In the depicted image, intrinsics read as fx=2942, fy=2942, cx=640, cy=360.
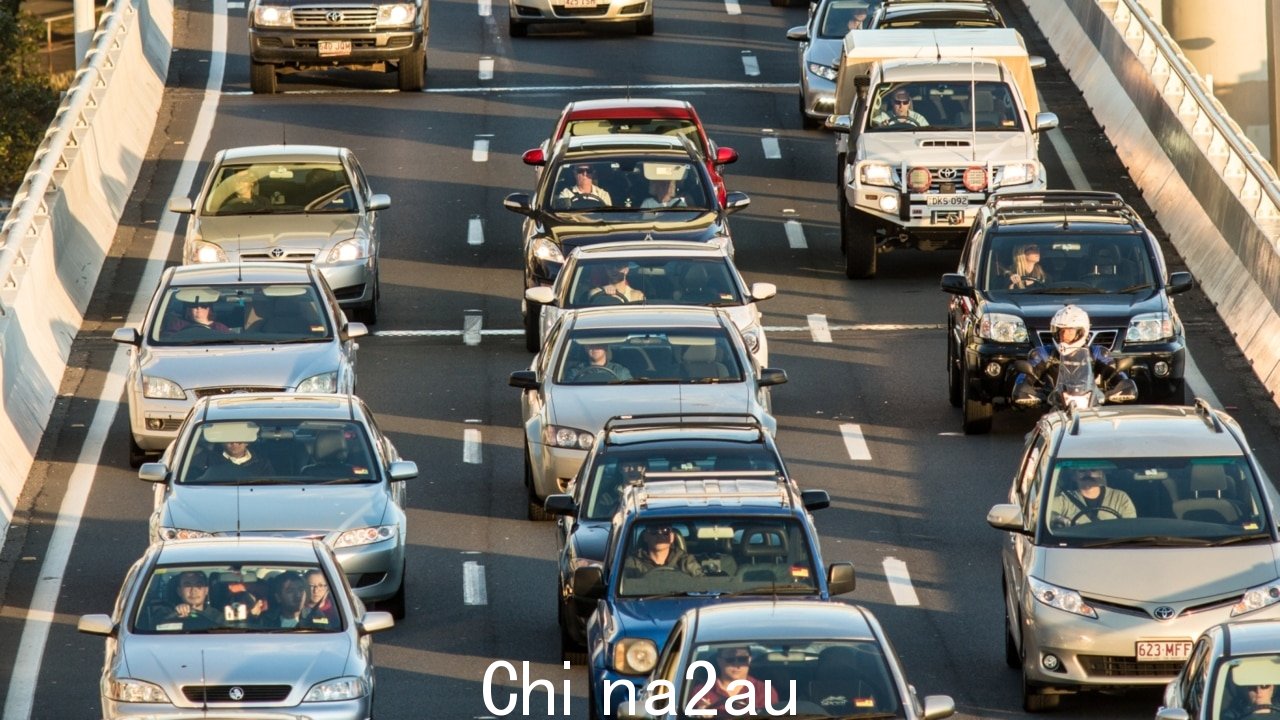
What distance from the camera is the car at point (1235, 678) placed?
13320mm

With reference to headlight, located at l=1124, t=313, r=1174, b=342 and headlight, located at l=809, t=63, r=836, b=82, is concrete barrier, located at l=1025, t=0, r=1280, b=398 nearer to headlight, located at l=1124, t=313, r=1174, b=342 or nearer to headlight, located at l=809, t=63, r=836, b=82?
headlight, located at l=1124, t=313, r=1174, b=342

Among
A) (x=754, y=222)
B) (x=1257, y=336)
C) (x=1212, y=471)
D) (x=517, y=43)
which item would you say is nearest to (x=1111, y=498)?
(x=1212, y=471)

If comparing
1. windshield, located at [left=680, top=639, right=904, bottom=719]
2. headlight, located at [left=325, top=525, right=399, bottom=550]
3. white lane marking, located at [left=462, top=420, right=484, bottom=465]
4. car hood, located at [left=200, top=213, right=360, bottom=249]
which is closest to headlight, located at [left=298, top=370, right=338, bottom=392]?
white lane marking, located at [left=462, top=420, right=484, bottom=465]

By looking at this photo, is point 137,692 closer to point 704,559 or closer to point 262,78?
point 704,559

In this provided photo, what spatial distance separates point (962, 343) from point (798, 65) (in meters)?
18.4

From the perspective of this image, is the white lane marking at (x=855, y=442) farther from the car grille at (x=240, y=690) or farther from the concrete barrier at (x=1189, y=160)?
the car grille at (x=240, y=690)

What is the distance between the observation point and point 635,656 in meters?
16.0

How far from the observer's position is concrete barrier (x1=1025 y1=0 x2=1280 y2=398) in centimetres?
2705

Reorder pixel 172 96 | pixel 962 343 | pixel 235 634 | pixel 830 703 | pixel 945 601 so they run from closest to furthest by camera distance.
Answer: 1. pixel 830 703
2. pixel 235 634
3. pixel 945 601
4. pixel 962 343
5. pixel 172 96

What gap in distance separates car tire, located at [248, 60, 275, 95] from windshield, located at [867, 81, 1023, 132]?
12269mm

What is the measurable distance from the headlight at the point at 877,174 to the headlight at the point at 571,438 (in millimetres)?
8657

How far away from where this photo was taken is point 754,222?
3378 centimetres

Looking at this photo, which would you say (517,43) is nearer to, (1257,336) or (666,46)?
(666,46)

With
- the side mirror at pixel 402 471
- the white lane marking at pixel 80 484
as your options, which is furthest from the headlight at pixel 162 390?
the side mirror at pixel 402 471
